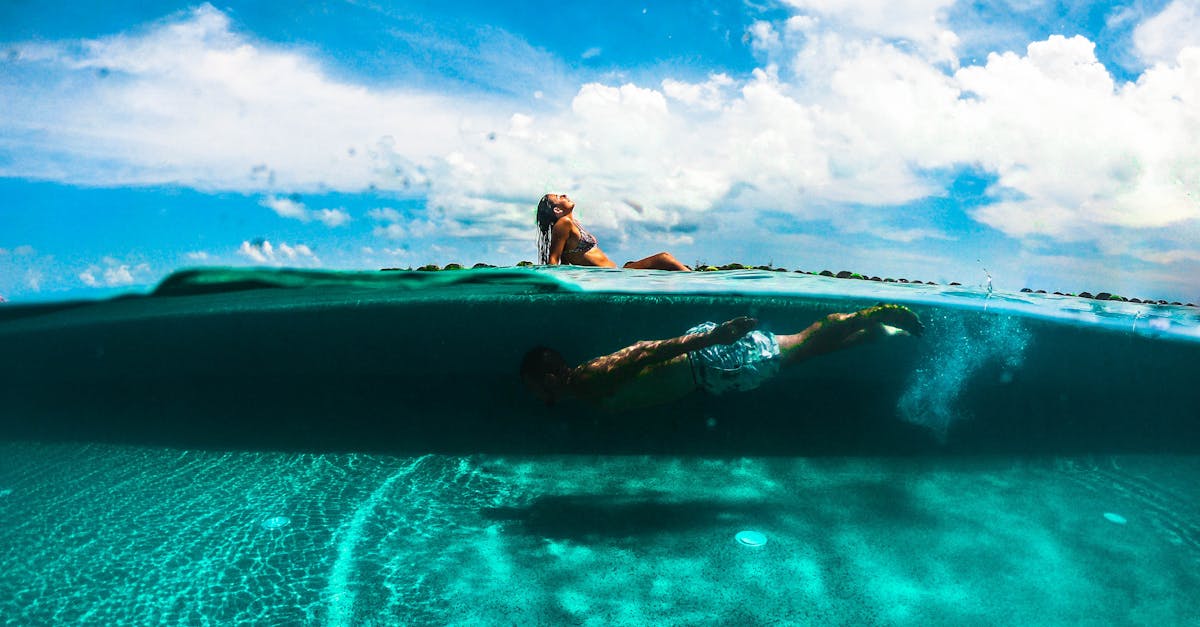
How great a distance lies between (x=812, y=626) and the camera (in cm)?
470

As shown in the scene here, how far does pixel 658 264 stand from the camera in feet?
40.8

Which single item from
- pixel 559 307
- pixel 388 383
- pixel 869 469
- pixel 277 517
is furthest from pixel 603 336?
pixel 277 517

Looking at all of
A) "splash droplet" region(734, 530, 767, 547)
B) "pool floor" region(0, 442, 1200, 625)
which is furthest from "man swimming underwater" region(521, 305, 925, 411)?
"splash droplet" region(734, 530, 767, 547)

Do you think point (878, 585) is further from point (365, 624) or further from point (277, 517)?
point (277, 517)

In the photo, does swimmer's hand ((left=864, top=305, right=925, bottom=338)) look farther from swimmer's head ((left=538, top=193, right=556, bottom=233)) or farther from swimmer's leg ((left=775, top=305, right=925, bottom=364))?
swimmer's head ((left=538, top=193, right=556, bottom=233))

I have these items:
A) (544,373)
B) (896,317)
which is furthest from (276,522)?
(896,317)

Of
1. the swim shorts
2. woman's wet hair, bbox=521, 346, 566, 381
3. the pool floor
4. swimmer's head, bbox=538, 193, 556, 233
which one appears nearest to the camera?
the pool floor

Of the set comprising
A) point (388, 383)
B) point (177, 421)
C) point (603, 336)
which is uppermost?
point (603, 336)

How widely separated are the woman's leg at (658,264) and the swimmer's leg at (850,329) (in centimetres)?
378

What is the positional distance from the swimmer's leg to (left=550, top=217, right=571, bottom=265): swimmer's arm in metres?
4.50

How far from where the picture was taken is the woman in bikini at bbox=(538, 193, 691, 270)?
1084 centimetres

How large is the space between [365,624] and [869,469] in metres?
7.18

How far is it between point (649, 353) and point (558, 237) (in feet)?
12.8

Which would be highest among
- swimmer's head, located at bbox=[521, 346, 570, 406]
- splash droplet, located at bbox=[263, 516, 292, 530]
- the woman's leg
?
the woman's leg
